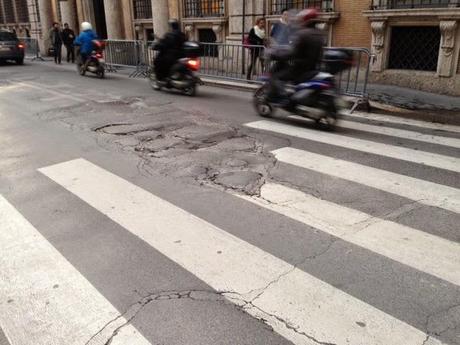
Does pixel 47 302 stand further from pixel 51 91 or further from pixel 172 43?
pixel 51 91

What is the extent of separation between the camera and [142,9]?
20594 millimetres

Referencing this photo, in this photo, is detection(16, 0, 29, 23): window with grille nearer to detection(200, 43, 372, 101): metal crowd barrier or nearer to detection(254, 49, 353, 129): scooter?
detection(200, 43, 372, 101): metal crowd barrier

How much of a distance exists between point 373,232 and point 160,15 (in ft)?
53.0

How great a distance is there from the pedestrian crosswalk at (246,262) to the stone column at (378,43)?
274 inches

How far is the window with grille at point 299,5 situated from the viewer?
1306 centimetres

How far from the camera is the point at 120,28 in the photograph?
69.3 feet

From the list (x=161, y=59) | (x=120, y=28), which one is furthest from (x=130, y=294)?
(x=120, y=28)

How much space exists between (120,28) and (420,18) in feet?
47.7

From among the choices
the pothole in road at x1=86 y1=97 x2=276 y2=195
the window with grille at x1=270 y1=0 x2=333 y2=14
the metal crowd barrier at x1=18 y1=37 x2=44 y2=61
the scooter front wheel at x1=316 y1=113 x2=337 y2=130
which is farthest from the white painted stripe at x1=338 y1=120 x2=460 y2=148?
the metal crowd barrier at x1=18 y1=37 x2=44 y2=61

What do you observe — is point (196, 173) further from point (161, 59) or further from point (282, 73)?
point (161, 59)

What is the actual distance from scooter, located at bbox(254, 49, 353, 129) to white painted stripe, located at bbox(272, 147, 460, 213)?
1489 mm

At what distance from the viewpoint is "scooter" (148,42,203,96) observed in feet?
36.1

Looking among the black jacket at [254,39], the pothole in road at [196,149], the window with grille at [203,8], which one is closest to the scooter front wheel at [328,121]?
the pothole in road at [196,149]

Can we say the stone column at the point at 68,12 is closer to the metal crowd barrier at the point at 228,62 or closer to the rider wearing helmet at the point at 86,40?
the rider wearing helmet at the point at 86,40
